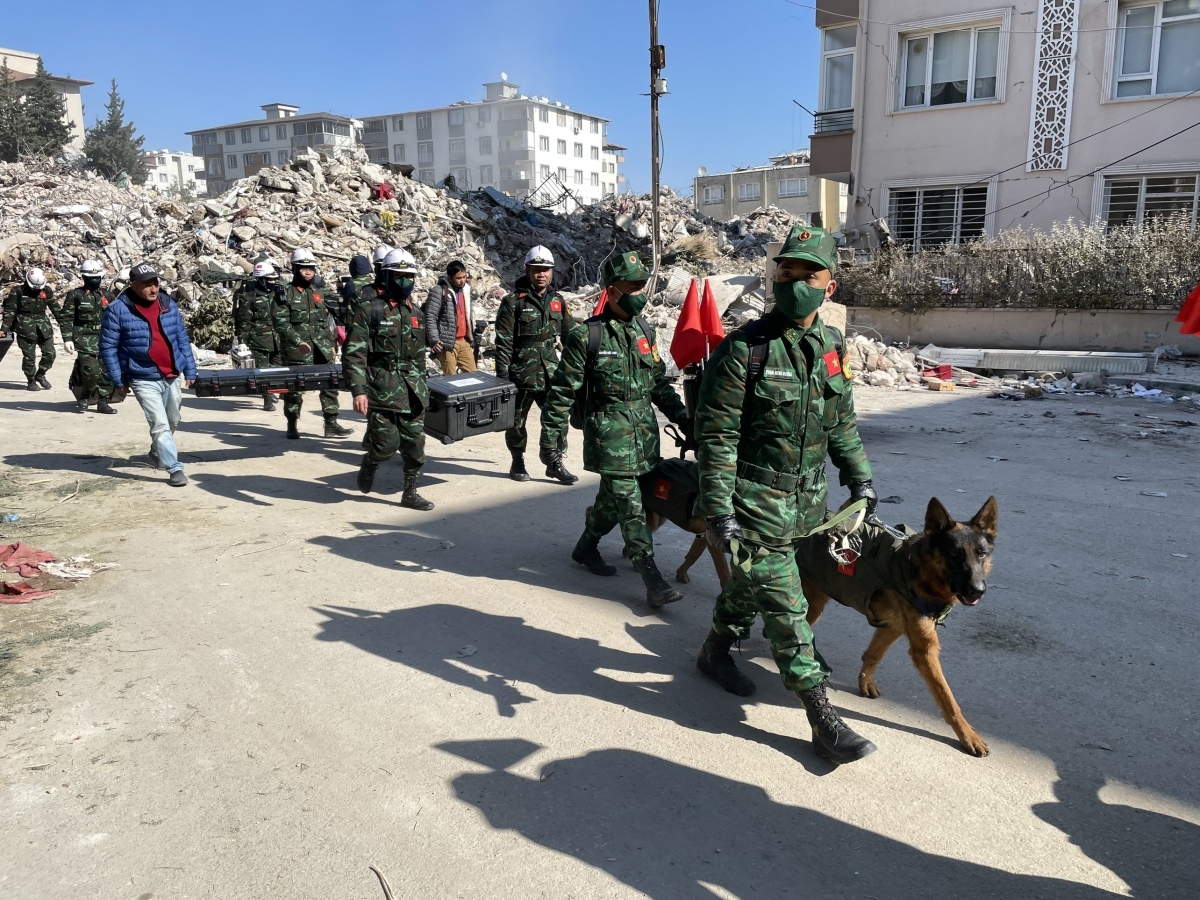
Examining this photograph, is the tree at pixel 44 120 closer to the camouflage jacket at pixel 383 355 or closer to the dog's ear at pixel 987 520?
the camouflage jacket at pixel 383 355

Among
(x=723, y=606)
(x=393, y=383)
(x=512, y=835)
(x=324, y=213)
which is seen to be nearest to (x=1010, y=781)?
(x=723, y=606)

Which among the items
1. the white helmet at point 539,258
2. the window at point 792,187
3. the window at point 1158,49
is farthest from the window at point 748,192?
the white helmet at point 539,258

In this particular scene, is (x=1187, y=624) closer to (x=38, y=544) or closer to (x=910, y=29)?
(x=38, y=544)

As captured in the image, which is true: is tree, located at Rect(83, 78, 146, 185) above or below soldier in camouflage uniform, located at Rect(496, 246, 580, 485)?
above

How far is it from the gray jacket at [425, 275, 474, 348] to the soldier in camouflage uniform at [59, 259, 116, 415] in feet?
15.6

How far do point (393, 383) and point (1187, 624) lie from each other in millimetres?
5326

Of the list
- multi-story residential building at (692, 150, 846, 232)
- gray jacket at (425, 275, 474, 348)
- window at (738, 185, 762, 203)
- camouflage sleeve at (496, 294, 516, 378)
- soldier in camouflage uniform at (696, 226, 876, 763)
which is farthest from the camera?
window at (738, 185, 762, 203)

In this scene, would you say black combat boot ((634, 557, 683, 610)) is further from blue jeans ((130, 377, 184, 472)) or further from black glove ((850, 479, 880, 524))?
blue jeans ((130, 377, 184, 472))

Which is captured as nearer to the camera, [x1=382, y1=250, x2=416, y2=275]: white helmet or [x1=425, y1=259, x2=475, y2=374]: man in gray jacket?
[x1=382, y1=250, x2=416, y2=275]: white helmet

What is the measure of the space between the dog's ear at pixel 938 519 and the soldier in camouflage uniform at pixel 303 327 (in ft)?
25.1

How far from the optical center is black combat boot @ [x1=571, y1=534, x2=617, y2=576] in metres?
5.38

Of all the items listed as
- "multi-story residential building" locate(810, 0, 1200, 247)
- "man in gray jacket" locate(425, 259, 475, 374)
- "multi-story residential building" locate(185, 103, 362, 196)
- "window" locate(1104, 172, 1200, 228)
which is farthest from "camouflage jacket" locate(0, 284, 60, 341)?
"multi-story residential building" locate(185, 103, 362, 196)

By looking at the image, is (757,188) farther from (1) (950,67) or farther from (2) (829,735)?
(2) (829,735)

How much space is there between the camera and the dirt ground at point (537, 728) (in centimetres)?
274
